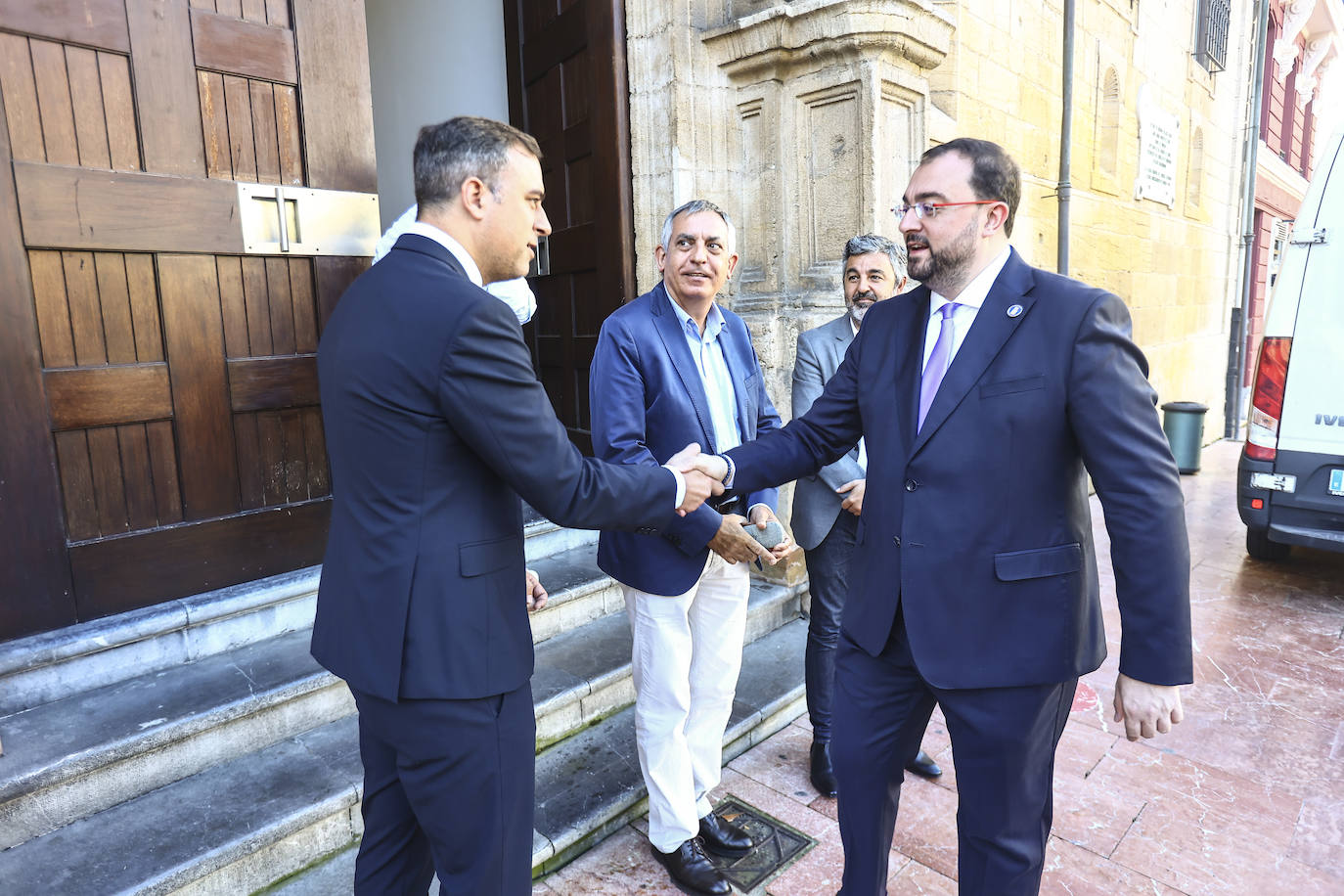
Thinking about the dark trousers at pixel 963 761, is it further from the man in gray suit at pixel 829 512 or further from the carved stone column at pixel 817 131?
the carved stone column at pixel 817 131

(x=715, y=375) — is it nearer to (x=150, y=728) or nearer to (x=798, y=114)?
(x=150, y=728)

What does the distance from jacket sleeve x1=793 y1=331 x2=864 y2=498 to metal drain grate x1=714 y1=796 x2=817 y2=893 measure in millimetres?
1137

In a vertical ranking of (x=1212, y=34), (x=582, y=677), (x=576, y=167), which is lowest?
(x=582, y=677)

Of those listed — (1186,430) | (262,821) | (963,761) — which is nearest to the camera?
(963,761)

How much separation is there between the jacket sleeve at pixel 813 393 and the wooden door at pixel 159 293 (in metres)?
1.88

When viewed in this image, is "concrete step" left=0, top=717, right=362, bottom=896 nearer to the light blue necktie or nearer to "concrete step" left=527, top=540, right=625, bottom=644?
"concrete step" left=527, top=540, right=625, bottom=644

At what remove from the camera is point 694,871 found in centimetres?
228

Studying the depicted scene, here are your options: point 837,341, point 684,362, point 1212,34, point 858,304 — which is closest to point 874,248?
point 858,304

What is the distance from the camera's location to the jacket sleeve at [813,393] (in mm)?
2762

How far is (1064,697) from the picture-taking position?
176 cm

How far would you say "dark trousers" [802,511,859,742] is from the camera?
2826 mm

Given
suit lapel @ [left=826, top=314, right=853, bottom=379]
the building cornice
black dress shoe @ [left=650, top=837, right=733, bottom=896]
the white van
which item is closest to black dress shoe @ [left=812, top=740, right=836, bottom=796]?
black dress shoe @ [left=650, top=837, right=733, bottom=896]

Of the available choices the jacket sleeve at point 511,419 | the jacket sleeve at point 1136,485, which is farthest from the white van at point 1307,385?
the jacket sleeve at point 511,419

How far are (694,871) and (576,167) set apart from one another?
3617mm
